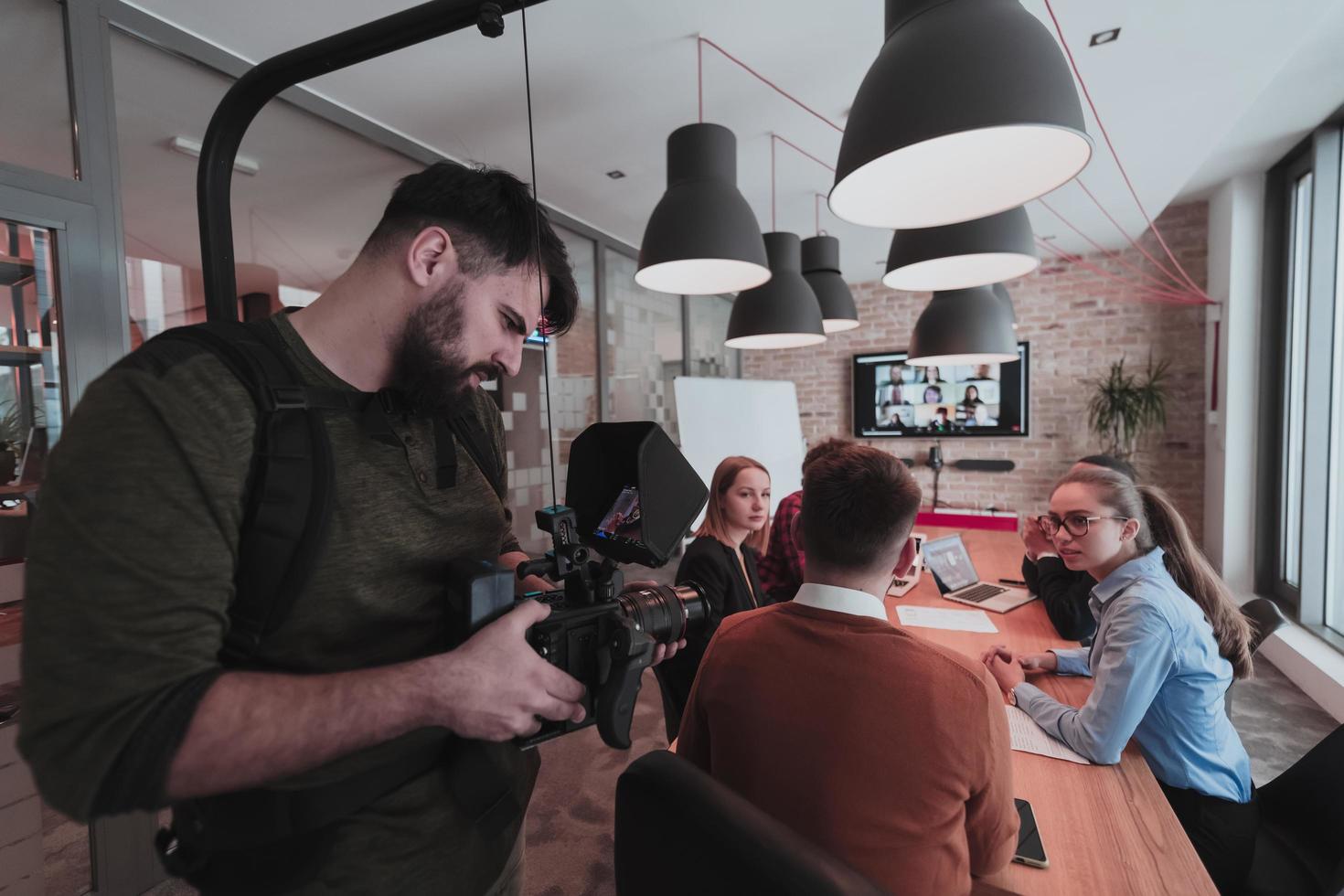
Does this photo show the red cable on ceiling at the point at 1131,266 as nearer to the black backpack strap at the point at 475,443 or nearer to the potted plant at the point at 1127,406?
the potted plant at the point at 1127,406

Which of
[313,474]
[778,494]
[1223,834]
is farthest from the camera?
[778,494]

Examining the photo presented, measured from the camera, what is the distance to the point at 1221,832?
1.30 metres

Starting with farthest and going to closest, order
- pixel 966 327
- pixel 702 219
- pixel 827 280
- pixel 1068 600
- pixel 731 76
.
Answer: pixel 827 280 → pixel 966 327 → pixel 731 76 → pixel 1068 600 → pixel 702 219

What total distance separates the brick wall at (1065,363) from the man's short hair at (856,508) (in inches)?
196

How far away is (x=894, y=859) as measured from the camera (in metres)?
0.90

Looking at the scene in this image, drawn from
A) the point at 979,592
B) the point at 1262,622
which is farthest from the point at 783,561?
the point at 1262,622

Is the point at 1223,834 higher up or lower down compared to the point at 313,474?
lower down

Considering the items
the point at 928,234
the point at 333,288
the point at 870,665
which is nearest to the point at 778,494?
the point at 928,234

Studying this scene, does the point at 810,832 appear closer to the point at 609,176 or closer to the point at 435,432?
the point at 435,432

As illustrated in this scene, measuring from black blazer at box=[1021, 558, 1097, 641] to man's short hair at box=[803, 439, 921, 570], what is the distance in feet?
3.82

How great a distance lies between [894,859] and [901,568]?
577 millimetres

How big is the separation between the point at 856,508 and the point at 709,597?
77 cm

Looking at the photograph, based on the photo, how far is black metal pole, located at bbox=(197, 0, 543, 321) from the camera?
104 centimetres

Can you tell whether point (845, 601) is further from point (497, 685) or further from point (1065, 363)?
point (1065, 363)
